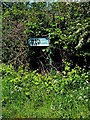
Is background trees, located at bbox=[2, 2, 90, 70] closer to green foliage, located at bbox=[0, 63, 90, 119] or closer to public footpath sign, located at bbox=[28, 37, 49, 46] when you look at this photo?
public footpath sign, located at bbox=[28, 37, 49, 46]

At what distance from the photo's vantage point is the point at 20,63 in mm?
4430

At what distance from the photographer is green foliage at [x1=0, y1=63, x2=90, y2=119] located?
3252mm

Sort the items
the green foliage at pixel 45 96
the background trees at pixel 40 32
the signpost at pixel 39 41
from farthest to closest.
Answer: the signpost at pixel 39 41, the background trees at pixel 40 32, the green foliage at pixel 45 96

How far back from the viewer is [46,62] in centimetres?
452

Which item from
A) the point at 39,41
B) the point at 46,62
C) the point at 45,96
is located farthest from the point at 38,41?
the point at 45,96

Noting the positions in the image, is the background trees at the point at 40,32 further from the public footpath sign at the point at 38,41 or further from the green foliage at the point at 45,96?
the green foliage at the point at 45,96

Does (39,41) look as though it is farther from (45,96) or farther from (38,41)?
(45,96)

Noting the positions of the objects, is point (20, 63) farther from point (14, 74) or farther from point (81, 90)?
point (81, 90)

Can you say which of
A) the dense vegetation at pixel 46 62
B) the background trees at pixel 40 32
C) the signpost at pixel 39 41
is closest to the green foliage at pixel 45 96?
the dense vegetation at pixel 46 62

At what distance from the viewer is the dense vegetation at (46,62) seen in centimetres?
334

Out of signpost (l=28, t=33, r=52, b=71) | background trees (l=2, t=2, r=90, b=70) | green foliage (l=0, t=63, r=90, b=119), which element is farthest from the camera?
signpost (l=28, t=33, r=52, b=71)

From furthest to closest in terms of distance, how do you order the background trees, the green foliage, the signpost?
the signpost
the background trees
the green foliage

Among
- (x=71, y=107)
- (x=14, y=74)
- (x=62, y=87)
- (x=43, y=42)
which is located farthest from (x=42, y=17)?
(x=71, y=107)

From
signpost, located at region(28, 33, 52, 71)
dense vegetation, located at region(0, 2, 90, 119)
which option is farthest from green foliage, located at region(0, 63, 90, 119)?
signpost, located at region(28, 33, 52, 71)
